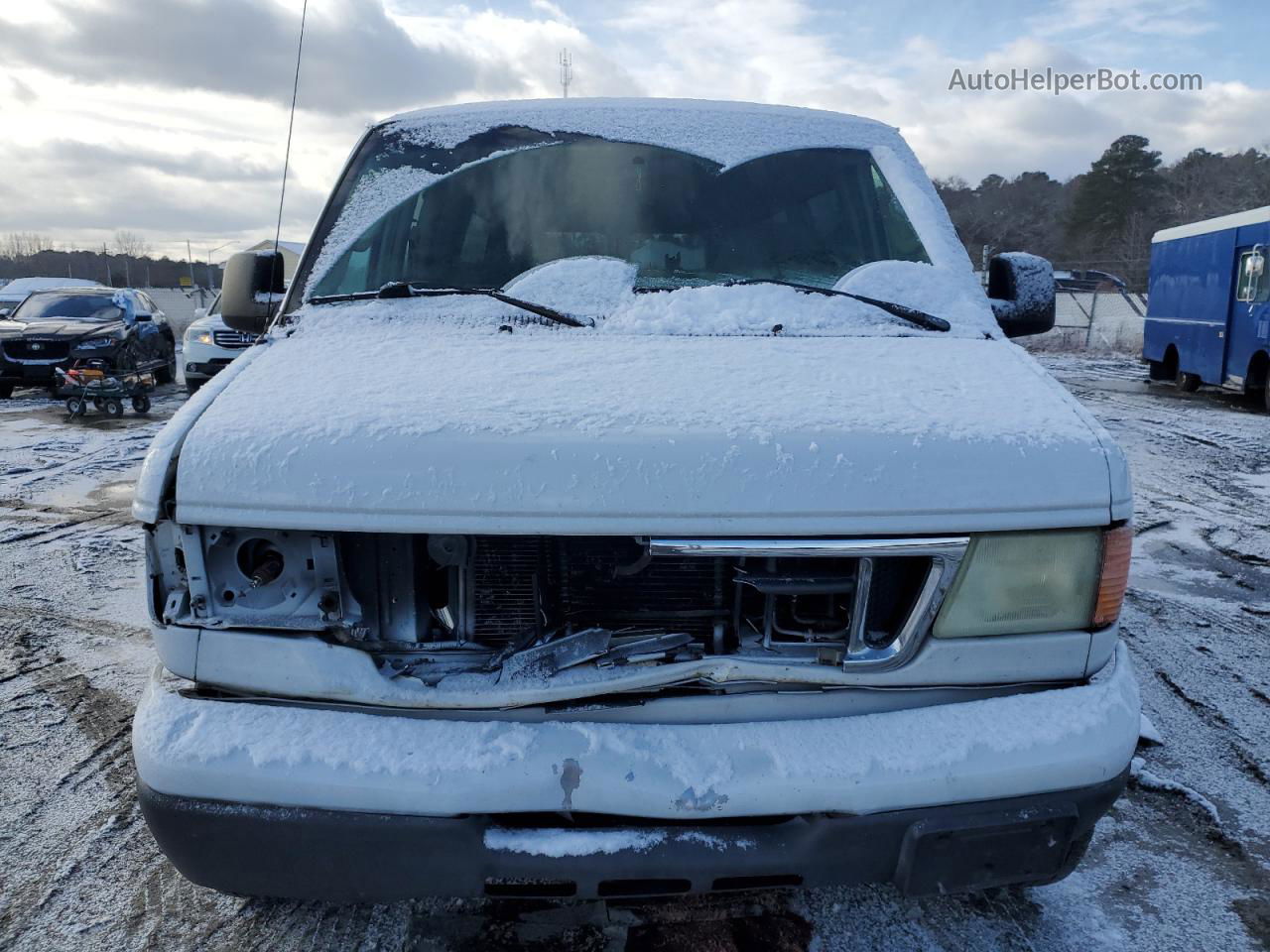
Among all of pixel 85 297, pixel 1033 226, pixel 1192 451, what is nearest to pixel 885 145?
pixel 1192 451

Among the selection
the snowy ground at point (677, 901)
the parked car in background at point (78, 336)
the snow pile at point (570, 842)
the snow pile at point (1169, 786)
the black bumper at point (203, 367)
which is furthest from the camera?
the parked car in background at point (78, 336)

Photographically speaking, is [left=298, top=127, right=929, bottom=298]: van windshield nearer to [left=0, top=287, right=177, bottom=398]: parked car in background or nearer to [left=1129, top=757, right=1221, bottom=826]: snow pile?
[left=1129, top=757, right=1221, bottom=826]: snow pile

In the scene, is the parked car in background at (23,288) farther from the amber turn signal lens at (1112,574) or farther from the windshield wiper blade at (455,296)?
the amber turn signal lens at (1112,574)

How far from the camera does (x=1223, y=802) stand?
271 cm

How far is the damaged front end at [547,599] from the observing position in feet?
5.66

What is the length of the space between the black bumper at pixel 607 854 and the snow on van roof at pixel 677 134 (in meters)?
1.77

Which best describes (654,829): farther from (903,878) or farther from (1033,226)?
Result: (1033,226)

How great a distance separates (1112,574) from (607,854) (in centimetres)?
112

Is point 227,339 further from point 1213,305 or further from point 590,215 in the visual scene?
point 1213,305

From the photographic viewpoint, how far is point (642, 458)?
5.44 ft

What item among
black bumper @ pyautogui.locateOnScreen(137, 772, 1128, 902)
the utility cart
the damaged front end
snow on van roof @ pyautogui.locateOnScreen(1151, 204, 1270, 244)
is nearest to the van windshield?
the damaged front end

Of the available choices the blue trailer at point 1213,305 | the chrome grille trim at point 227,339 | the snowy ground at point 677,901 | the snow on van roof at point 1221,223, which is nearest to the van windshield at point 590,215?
the snowy ground at point 677,901

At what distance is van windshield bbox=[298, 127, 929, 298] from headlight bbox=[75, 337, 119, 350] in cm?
1173

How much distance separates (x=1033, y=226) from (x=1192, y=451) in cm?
4550
